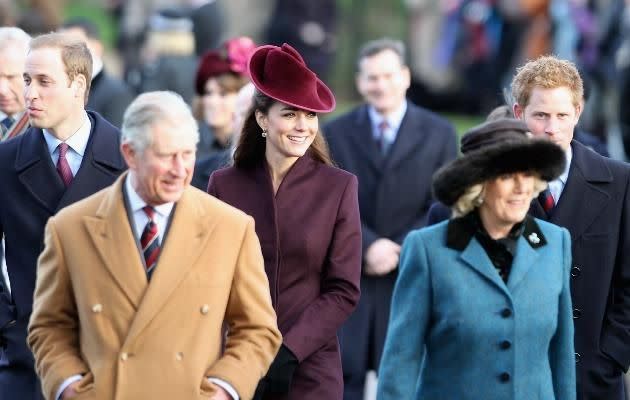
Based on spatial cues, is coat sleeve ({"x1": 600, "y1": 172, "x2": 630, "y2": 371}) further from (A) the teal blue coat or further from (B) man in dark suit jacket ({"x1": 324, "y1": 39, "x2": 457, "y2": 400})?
(B) man in dark suit jacket ({"x1": 324, "y1": 39, "x2": 457, "y2": 400})

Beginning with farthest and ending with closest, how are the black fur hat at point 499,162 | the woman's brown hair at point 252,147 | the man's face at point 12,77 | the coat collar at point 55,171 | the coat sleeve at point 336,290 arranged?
the man's face at point 12,77 < the woman's brown hair at point 252,147 < the coat collar at point 55,171 < the coat sleeve at point 336,290 < the black fur hat at point 499,162

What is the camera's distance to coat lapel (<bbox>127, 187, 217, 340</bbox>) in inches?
239

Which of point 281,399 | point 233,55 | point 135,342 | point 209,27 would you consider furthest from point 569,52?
point 135,342

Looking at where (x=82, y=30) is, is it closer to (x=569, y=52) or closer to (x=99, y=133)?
(x=99, y=133)

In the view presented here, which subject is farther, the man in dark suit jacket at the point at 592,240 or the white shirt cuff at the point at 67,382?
the man in dark suit jacket at the point at 592,240

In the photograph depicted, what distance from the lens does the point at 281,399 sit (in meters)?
7.24

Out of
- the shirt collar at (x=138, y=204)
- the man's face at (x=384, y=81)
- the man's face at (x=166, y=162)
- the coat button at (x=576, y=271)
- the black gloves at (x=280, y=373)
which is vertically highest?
the man's face at (x=166, y=162)

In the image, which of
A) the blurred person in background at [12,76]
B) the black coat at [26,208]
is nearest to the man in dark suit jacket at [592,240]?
the black coat at [26,208]

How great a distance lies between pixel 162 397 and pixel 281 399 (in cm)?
119

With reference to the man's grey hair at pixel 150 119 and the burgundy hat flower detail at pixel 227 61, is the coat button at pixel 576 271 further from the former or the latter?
the burgundy hat flower detail at pixel 227 61

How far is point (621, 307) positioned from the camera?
25.2 feet

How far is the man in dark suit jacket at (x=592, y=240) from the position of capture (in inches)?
299

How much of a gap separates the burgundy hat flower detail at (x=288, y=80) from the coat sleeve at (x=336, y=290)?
0.42m

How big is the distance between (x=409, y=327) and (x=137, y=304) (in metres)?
1.05
